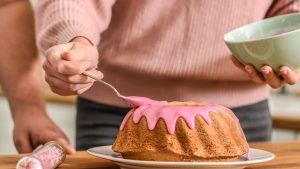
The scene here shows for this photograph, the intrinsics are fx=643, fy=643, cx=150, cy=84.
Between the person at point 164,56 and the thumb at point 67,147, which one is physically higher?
the person at point 164,56

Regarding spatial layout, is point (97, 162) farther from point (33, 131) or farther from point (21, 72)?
point (21, 72)

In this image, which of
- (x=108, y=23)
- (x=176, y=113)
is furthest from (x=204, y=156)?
(x=108, y=23)

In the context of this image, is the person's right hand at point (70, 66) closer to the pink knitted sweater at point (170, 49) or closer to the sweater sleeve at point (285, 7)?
the pink knitted sweater at point (170, 49)

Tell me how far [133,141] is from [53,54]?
0.17 meters

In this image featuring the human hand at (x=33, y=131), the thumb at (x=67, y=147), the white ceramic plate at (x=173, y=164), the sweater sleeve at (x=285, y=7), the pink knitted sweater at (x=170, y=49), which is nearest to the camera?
the white ceramic plate at (x=173, y=164)

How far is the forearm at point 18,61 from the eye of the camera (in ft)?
4.32

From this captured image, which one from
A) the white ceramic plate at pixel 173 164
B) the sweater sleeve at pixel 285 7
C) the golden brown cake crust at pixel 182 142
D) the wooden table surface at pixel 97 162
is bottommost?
the wooden table surface at pixel 97 162

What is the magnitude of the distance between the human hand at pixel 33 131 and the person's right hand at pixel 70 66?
23 cm

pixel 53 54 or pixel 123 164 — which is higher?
pixel 53 54

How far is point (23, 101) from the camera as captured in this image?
1307mm

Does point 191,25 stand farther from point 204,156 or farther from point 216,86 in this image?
point 204,156

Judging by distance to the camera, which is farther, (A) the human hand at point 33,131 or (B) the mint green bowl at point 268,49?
(A) the human hand at point 33,131

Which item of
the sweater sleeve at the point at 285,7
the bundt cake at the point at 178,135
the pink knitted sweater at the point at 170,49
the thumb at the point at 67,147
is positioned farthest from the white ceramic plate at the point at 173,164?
the sweater sleeve at the point at 285,7

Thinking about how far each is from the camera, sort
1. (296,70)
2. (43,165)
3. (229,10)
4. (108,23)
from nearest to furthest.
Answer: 1. (43,165)
2. (296,70)
3. (108,23)
4. (229,10)
